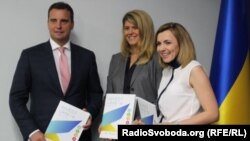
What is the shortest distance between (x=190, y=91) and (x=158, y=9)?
1.18m

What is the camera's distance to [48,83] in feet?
7.77

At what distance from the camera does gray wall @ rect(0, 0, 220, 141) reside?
104 inches

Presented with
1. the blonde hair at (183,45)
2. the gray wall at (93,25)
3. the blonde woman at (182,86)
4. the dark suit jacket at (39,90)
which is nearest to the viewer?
the blonde woman at (182,86)

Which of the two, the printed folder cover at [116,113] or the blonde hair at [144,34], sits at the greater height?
the blonde hair at [144,34]

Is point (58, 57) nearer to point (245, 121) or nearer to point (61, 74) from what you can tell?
point (61, 74)

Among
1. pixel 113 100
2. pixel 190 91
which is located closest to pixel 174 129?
pixel 190 91

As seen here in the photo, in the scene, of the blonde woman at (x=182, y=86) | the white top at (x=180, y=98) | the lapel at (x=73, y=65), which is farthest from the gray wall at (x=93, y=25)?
the white top at (x=180, y=98)

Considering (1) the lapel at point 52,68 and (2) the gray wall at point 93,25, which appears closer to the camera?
(1) the lapel at point 52,68

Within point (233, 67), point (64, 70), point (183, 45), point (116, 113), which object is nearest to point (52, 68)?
point (64, 70)

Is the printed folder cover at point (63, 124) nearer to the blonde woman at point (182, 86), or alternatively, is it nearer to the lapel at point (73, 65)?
the lapel at point (73, 65)

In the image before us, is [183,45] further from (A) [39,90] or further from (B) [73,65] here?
(A) [39,90]

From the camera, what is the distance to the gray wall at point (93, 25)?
2.63 meters

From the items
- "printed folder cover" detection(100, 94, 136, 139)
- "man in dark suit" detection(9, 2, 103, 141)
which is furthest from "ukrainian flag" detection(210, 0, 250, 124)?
"man in dark suit" detection(9, 2, 103, 141)

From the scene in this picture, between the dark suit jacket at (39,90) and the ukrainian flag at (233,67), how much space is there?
2.78 ft
